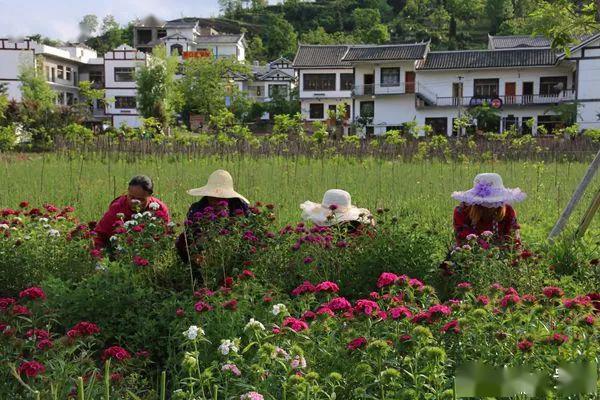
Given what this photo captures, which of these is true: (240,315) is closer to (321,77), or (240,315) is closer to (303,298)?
(303,298)

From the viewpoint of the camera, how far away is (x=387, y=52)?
117 feet

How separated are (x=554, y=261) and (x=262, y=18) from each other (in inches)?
3149

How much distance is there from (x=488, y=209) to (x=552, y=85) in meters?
31.3

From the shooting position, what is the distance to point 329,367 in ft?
7.52

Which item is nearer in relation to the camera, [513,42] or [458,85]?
[458,85]

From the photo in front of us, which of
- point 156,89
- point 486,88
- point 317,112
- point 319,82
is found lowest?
point 317,112

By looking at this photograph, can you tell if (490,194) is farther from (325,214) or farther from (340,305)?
(340,305)

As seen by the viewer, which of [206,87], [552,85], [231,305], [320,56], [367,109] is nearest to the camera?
[231,305]

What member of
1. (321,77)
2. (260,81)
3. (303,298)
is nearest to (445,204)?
(303,298)

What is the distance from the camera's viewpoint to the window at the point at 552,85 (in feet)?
109

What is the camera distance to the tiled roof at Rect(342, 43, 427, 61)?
1374 inches

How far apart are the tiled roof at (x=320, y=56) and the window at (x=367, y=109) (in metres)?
3.62

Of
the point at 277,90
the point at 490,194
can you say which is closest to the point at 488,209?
the point at 490,194

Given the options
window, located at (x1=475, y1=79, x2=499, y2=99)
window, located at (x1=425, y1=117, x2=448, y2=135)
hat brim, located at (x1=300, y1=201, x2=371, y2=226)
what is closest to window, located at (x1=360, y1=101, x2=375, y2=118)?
window, located at (x1=425, y1=117, x2=448, y2=135)
